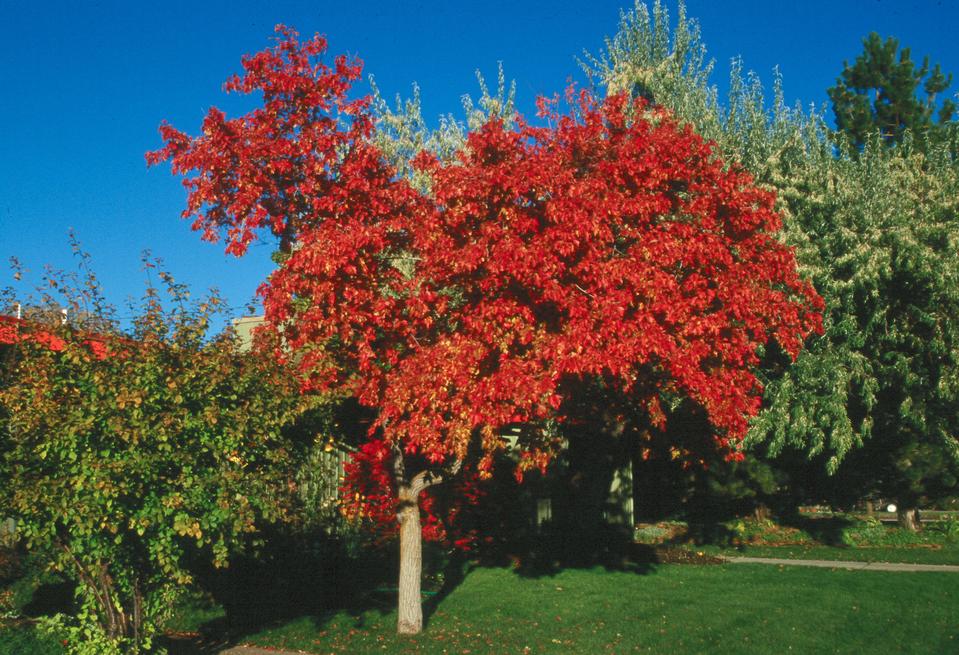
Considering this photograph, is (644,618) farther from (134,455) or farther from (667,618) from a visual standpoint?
(134,455)

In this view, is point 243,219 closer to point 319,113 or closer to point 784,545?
point 319,113

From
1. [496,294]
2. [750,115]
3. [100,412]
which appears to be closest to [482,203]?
[496,294]

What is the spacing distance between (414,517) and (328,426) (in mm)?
1908

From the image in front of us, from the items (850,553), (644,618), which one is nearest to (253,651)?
(644,618)

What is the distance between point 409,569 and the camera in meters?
10.6

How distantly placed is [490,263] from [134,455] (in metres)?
3.51

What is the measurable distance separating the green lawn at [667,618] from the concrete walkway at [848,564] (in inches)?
43.5

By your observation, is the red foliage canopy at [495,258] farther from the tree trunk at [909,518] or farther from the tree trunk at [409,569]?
the tree trunk at [909,518]

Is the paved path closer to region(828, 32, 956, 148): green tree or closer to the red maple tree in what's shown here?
the red maple tree

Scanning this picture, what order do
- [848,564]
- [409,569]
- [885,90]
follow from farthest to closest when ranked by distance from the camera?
[885,90], [848,564], [409,569]

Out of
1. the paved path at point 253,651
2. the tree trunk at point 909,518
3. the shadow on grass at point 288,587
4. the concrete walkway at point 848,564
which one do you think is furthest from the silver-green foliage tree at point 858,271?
A: the paved path at point 253,651

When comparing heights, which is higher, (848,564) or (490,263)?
(490,263)

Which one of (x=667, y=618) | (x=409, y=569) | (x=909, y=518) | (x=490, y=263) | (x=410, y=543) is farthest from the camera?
(x=909, y=518)

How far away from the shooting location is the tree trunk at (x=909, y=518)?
21.3 metres
